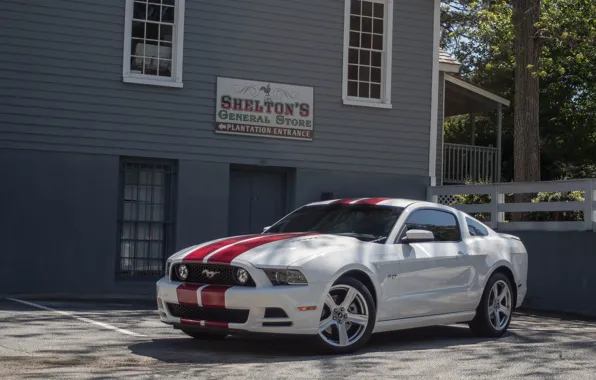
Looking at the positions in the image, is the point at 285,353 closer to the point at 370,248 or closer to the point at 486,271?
the point at 370,248

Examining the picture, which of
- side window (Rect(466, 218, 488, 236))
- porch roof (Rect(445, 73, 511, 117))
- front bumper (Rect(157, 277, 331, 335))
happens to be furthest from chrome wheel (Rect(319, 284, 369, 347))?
porch roof (Rect(445, 73, 511, 117))

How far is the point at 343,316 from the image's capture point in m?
8.87

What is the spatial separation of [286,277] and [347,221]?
1.70 meters

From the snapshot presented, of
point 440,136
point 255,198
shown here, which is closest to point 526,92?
point 440,136

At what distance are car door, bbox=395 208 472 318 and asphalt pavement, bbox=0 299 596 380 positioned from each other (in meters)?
0.42

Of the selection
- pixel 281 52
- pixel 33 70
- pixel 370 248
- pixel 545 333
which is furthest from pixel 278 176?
pixel 370 248

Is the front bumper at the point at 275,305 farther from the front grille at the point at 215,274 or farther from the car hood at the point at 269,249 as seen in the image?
the car hood at the point at 269,249

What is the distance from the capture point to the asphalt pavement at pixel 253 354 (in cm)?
773

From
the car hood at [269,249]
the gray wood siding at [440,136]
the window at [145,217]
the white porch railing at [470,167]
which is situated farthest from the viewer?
the white porch railing at [470,167]

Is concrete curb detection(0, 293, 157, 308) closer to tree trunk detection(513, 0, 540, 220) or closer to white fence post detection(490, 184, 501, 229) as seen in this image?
white fence post detection(490, 184, 501, 229)

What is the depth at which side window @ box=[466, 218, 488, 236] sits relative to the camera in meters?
10.9

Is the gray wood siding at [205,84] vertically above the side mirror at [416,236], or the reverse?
the gray wood siding at [205,84]

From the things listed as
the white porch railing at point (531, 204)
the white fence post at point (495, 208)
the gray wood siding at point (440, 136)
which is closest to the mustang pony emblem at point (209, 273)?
the white porch railing at point (531, 204)

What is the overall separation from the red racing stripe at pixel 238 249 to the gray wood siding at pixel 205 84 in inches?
270
